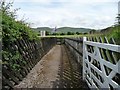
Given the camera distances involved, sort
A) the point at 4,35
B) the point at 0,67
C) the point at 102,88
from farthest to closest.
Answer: the point at 4,35 → the point at 0,67 → the point at 102,88

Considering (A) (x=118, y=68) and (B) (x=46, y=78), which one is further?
(B) (x=46, y=78)

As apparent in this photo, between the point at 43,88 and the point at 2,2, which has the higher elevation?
the point at 2,2

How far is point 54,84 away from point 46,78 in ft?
3.31

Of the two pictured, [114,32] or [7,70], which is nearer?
[114,32]

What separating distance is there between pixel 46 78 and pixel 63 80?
0.67 metres

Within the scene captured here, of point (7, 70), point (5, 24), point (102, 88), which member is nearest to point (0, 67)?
point (7, 70)

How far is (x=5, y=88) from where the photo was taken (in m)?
6.07

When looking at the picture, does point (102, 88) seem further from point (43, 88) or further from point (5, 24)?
point (5, 24)

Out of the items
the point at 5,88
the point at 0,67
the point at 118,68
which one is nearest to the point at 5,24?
the point at 0,67

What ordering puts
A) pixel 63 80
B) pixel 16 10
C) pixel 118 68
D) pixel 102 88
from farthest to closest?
pixel 16 10 < pixel 63 80 < pixel 102 88 < pixel 118 68

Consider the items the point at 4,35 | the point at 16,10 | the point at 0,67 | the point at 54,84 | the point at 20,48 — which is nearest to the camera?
the point at 0,67

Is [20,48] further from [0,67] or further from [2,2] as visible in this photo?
[0,67]

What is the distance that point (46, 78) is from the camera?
8.04m

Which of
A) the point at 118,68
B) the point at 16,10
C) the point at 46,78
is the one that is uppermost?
the point at 16,10
